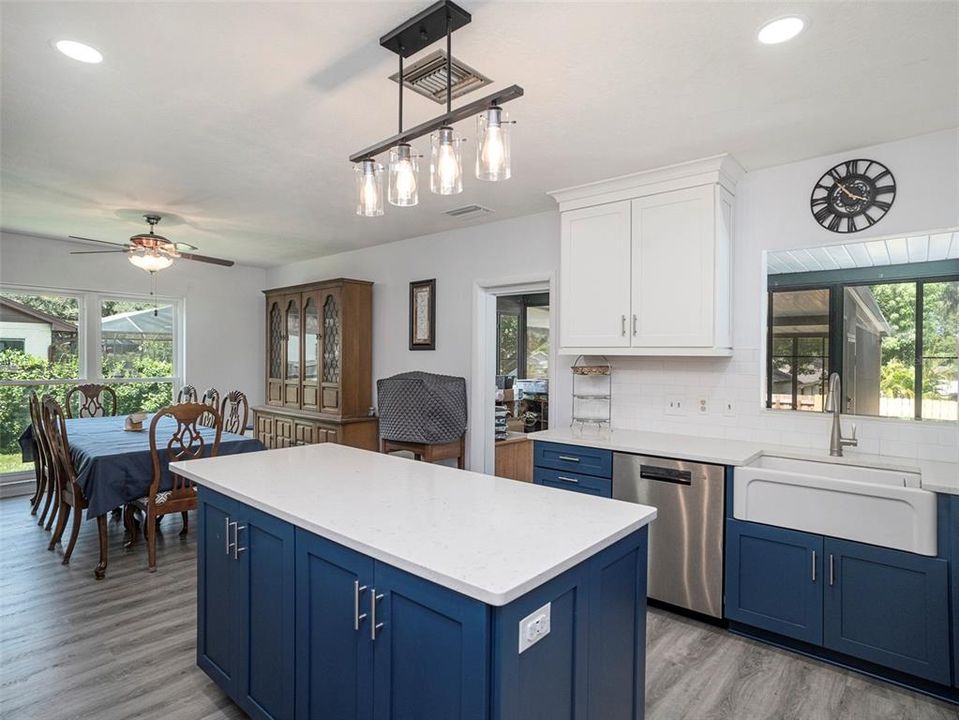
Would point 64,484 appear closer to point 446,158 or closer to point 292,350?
point 292,350

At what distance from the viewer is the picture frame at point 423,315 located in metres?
5.04

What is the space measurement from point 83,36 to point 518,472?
172 inches

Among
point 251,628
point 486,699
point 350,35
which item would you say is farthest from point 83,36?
point 486,699

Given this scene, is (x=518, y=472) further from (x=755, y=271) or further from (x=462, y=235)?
(x=755, y=271)

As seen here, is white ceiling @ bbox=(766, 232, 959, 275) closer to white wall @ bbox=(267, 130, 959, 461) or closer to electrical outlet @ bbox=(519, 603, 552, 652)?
white wall @ bbox=(267, 130, 959, 461)

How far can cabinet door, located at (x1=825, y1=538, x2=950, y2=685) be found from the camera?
2232 mm

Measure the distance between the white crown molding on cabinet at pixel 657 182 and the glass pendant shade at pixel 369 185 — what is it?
1.88 meters

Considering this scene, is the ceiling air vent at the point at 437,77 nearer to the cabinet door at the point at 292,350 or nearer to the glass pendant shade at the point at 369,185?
the glass pendant shade at the point at 369,185

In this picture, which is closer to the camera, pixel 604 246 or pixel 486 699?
pixel 486 699

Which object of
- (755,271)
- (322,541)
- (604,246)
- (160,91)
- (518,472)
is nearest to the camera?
(322,541)

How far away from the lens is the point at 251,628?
1923 millimetres

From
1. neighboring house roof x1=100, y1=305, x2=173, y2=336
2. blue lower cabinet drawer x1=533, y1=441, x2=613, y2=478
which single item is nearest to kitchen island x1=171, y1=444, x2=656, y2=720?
blue lower cabinet drawer x1=533, y1=441, x2=613, y2=478

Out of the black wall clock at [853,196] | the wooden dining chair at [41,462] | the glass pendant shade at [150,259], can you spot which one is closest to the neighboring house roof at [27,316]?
the wooden dining chair at [41,462]

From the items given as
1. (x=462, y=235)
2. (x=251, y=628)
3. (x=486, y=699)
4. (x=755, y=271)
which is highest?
(x=462, y=235)
